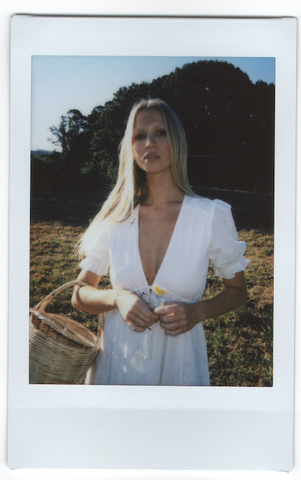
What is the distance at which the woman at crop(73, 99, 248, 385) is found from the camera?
1.51m

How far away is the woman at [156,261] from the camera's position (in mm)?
1508

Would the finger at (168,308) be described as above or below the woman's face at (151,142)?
below

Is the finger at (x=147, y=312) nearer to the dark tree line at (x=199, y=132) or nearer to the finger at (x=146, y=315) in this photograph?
the finger at (x=146, y=315)

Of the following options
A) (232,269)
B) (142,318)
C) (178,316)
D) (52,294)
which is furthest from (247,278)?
(52,294)

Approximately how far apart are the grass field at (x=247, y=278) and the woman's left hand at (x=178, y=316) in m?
0.08

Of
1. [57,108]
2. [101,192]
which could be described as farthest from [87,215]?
[57,108]

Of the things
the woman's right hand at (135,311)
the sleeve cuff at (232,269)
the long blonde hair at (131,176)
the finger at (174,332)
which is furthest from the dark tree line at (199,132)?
the finger at (174,332)

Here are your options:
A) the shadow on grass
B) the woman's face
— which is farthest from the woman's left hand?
the woman's face

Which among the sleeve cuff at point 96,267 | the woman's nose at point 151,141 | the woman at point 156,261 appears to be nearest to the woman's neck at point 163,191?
the woman at point 156,261

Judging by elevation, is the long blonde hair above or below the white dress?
above

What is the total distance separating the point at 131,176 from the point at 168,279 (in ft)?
1.22

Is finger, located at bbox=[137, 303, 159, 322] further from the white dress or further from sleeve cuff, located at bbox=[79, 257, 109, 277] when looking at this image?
sleeve cuff, located at bbox=[79, 257, 109, 277]

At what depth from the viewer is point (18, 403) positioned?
157cm

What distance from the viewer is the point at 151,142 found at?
150cm
